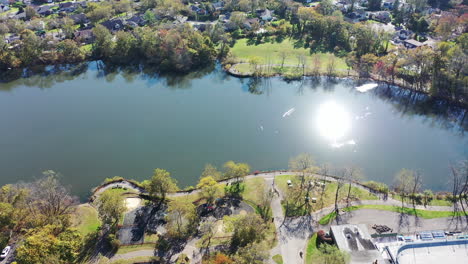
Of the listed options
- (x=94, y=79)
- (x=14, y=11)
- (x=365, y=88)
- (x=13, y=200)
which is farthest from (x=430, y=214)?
(x=14, y=11)

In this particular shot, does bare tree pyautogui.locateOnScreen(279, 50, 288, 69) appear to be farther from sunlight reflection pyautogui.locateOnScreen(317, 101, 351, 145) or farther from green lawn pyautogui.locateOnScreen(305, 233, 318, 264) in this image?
green lawn pyautogui.locateOnScreen(305, 233, 318, 264)

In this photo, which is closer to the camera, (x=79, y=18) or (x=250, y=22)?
(x=250, y=22)

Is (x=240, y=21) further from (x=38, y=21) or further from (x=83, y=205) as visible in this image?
(x=83, y=205)

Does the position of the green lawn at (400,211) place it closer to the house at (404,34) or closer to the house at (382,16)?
the house at (404,34)

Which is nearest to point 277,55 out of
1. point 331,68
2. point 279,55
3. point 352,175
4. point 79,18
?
point 279,55

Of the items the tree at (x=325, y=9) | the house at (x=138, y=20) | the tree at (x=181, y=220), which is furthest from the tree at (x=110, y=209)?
the tree at (x=325, y=9)

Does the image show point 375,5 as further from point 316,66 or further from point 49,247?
point 49,247
